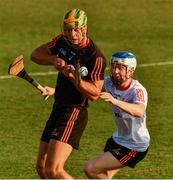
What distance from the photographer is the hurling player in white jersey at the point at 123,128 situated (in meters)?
13.5

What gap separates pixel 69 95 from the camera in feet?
45.3

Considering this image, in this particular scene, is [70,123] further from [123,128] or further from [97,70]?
[97,70]

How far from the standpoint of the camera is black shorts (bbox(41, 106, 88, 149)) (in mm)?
13709

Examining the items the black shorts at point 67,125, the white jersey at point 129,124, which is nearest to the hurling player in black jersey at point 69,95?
the black shorts at point 67,125

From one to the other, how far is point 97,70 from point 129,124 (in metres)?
0.96

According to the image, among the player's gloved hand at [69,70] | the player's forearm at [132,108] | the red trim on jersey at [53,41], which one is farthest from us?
the red trim on jersey at [53,41]

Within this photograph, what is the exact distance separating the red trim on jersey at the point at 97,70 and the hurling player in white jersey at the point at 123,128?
7.3 inches

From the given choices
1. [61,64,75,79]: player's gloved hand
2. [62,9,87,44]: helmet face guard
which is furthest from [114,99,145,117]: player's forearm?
[62,9,87,44]: helmet face guard

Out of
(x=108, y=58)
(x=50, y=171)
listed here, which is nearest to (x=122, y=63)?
(x=50, y=171)

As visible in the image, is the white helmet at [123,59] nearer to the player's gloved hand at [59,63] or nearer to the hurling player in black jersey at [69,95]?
the hurling player in black jersey at [69,95]

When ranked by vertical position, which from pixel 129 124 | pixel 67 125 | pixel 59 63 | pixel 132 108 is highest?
pixel 59 63

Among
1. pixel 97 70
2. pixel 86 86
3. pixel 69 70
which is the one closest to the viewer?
pixel 69 70

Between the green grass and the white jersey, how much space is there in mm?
2088

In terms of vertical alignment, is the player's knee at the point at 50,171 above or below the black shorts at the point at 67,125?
below
